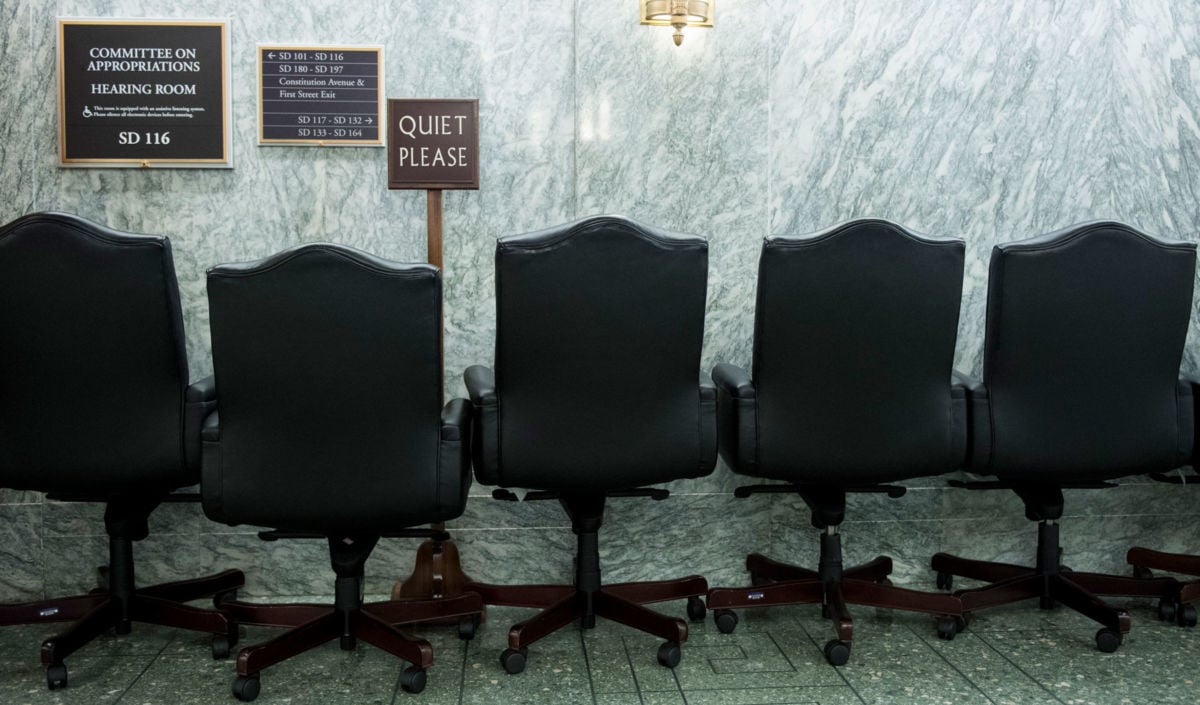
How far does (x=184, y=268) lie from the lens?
3.14 metres

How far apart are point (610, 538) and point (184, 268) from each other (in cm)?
167

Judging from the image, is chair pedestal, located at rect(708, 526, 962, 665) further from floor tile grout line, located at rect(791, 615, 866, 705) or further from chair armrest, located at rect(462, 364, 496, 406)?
chair armrest, located at rect(462, 364, 496, 406)

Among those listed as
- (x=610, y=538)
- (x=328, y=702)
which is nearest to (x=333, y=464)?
(x=328, y=702)

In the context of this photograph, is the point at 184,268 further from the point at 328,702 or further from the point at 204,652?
the point at 328,702

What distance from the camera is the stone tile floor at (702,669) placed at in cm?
228

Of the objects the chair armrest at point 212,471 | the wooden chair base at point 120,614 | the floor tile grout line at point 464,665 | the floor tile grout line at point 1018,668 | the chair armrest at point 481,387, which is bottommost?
the floor tile grout line at point 464,665

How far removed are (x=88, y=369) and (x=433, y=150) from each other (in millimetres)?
1228

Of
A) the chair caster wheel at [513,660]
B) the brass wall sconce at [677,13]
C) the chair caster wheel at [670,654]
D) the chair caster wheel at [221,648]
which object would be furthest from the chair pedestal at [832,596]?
the brass wall sconce at [677,13]

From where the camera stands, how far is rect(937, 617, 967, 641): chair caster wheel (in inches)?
104

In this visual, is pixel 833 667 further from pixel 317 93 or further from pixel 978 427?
pixel 317 93

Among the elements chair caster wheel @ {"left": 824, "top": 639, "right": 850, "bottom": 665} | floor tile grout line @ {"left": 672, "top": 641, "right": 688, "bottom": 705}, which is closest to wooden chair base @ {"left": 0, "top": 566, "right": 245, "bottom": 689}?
floor tile grout line @ {"left": 672, "top": 641, "right": 688, "bottom": 705}

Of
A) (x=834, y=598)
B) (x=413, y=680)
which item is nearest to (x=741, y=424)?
(x=834, y=598)

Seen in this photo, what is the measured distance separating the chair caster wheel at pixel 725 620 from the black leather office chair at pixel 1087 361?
2.60 ft

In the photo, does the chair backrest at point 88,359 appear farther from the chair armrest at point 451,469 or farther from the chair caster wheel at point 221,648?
the chair armrest at point 451,469
